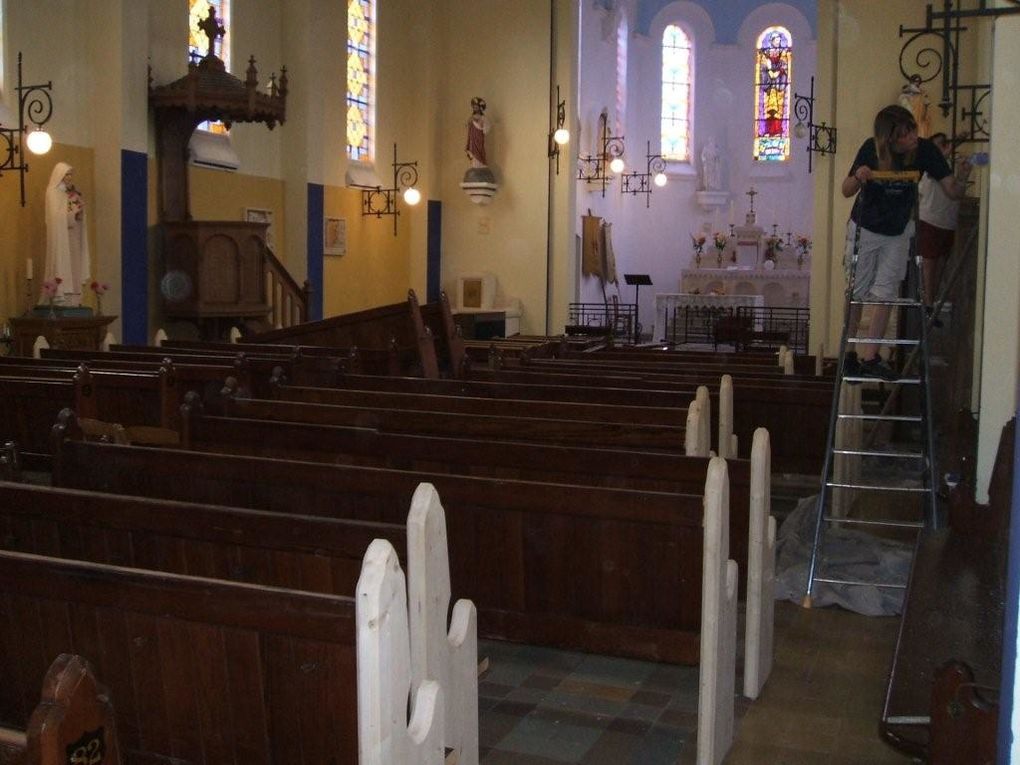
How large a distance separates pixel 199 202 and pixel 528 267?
5.97 m

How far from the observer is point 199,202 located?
1301cm

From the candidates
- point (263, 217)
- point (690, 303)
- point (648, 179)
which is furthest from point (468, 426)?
point (648, 179)

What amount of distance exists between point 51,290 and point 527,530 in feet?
24.8

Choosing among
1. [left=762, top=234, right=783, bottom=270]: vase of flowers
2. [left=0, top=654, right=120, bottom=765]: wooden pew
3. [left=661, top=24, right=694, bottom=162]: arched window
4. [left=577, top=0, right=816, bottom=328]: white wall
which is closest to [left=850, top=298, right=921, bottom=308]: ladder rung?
[left=0, top=654, right=120, bottom=765]: wooden pew

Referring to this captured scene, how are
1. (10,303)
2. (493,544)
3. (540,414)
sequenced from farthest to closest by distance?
(10,303), (540,414), (493,544)

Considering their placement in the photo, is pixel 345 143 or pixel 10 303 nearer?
pixel 10 303

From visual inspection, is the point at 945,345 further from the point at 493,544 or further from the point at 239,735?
the point at 239,735

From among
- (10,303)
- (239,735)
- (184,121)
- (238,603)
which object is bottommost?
(239,735)

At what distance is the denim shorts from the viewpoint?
20.7 ft

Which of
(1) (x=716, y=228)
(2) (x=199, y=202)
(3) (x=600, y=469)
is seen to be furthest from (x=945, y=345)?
(1) (x=716, y=228)

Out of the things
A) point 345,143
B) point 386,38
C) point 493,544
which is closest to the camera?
point 493,544

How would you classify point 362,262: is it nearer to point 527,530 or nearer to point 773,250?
point 773,250

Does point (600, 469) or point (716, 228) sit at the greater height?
point (716, 228)

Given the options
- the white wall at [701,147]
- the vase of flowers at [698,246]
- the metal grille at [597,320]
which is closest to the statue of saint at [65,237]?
the metal grille at [597,320]
